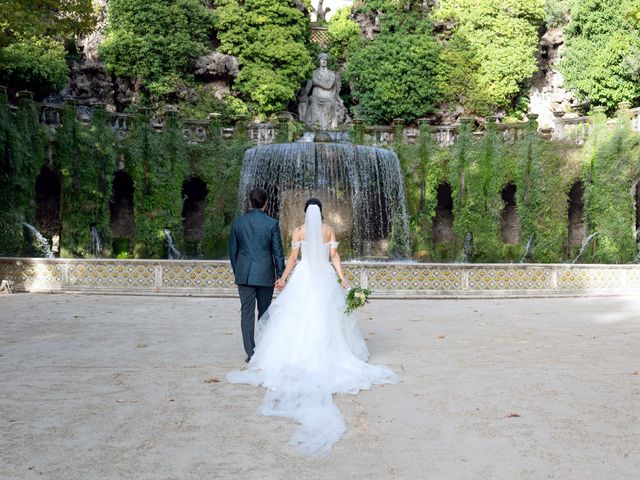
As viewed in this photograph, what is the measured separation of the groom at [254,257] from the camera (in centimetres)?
720

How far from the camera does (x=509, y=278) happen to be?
49.3ft

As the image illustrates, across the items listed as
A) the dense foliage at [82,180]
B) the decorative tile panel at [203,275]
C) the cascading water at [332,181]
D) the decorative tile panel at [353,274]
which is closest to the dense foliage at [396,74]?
the cascading water at [332,181]

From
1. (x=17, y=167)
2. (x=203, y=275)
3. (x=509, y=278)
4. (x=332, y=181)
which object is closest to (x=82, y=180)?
(x=17, y=167)

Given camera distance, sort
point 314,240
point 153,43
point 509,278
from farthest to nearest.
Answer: point 153,43
point 509,278
point 314,240

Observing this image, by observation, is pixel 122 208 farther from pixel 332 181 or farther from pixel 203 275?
pixel 203 275

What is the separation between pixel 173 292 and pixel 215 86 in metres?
18.2

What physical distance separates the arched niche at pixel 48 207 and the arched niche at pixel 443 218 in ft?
50.2

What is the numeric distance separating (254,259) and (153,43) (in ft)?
83.4

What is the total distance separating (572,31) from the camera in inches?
1297

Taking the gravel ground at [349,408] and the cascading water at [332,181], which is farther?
the cascading water at [332,181]

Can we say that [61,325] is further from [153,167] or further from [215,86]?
[215,86]

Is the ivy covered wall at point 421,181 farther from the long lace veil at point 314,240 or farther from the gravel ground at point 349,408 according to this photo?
the long lace veil at point 314,240

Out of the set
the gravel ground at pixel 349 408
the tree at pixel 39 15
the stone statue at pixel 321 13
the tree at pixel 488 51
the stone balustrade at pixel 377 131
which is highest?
the stone statue at pixel 321 13

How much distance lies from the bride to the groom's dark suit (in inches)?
8.6
